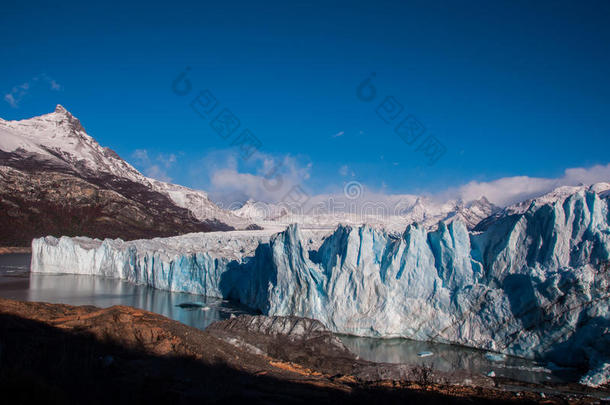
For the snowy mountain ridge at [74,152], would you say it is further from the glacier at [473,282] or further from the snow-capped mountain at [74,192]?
the glacier at [473,282]

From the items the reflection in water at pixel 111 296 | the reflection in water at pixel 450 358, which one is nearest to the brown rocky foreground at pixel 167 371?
the reflection in water at pixel 450 358

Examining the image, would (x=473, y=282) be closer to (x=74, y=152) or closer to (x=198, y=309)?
(x=198, y=309)

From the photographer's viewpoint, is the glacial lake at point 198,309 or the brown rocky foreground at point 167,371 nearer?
the brown rocky foreground at point 167,371

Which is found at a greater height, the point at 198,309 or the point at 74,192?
the point at 74,192

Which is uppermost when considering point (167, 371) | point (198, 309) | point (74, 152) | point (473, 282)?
point (74, 152)

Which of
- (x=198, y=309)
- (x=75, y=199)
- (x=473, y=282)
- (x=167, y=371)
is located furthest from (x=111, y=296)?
(x=75, y=199)

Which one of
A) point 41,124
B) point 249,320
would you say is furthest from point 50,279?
point 41,124
